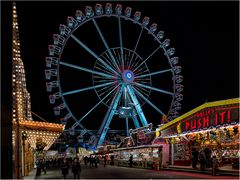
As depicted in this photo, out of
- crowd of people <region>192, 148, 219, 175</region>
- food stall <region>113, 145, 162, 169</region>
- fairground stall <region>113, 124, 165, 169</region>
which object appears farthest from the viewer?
food stall <region>113, 145, 162, 169</region>

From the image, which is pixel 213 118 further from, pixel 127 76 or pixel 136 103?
pixel 136 103

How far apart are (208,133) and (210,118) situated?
2.92 m

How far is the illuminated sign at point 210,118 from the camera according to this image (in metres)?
19.6

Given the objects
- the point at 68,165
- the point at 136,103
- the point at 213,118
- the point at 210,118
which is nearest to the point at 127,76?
the point at 136,103

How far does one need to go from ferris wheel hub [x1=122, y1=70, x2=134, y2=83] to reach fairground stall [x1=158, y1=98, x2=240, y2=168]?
33.1 feet

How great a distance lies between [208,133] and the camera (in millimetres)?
24266

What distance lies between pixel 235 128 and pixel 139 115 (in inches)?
806

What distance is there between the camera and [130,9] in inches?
1577

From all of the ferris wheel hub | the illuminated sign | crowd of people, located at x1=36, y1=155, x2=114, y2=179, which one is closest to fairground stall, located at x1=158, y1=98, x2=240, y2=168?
the illuminated sign

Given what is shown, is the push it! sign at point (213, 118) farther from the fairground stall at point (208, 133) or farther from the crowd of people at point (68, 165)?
the crowd of people at point (68, 165)

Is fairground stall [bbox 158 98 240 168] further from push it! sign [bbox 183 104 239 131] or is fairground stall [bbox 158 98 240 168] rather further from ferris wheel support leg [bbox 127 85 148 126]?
ferris wheel support leg [bbox 127 85 148 126]

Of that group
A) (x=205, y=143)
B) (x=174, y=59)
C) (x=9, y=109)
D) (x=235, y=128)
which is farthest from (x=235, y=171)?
(x=174, y=59)

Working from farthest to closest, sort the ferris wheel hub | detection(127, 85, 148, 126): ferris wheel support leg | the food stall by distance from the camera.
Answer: detection(127, 85, 148, 126): ferris wheel support leg → the ferris wheel hub → the food stall

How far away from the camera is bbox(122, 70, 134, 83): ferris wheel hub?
3935cm
